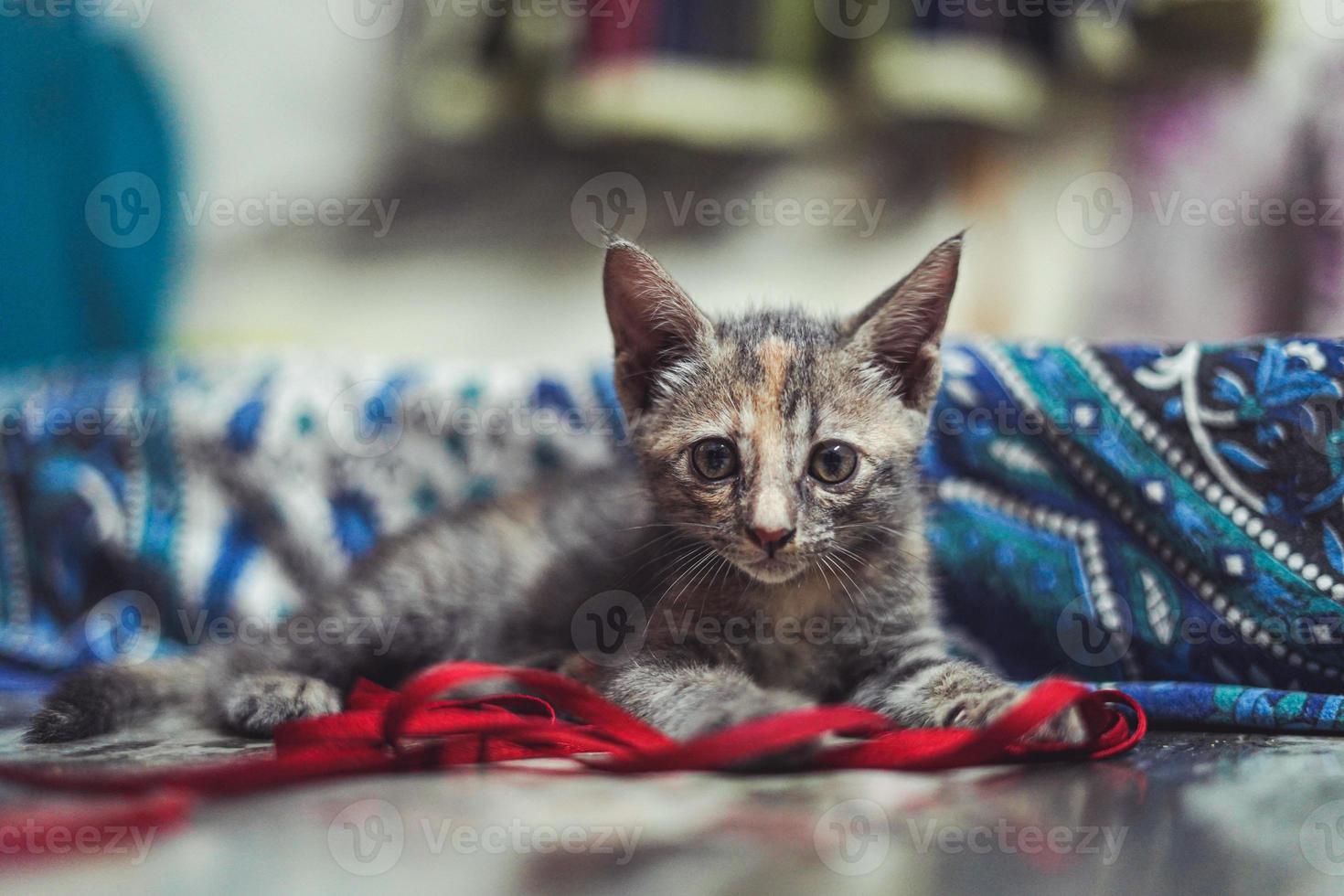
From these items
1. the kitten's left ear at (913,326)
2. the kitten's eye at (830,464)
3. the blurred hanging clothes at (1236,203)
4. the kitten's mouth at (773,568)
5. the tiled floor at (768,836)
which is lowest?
the tiled floor at (768,836)

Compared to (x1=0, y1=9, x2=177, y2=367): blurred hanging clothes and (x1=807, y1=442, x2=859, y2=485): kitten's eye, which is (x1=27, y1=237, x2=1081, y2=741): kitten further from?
(x1=0, y1=9, x2=177, y2=367): blurred hanging clothes

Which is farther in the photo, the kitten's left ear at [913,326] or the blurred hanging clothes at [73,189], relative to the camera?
the blurred hanging clothes at [73,189]

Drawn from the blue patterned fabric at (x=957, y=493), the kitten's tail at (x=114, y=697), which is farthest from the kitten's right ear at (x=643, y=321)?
the kitten's tail at (x=114, y=697)

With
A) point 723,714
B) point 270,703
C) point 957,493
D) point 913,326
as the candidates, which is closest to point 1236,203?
point 957,493

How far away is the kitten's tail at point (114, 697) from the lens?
1041mm

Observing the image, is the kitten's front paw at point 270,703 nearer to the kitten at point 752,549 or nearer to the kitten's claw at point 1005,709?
the kitten at point 752,549

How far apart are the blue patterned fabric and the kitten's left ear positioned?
0.23 m

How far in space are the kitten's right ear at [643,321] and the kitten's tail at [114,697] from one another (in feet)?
2.33

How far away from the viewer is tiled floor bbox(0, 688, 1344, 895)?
652 millimetres

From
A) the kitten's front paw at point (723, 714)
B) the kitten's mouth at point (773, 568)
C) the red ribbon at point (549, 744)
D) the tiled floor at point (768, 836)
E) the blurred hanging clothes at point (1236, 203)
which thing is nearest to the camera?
the tiled floor at point (768, 836)

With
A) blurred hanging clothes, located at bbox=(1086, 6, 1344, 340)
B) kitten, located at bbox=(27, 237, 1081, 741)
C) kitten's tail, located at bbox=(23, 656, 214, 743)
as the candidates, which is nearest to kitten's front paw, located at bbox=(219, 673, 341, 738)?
kitten, located at bbox=(27, 237, 1081, 741)

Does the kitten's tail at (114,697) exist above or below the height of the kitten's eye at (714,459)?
below

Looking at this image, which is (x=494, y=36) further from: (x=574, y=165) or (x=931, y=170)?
(x=931, y=170)

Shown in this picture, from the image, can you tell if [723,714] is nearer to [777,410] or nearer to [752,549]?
[752,549]
